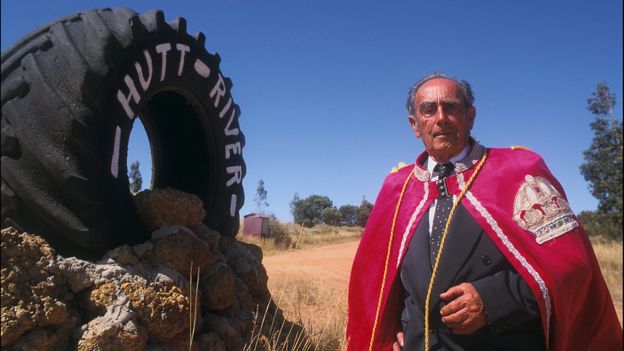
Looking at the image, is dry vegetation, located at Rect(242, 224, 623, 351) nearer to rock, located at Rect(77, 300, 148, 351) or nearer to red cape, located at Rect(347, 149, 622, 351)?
red cape, located at Rect(347, 149, 622, 351)

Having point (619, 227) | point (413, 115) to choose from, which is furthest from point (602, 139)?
point (413, 115)

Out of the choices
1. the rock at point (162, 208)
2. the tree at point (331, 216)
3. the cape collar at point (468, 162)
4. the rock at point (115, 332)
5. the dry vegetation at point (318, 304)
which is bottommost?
the dry vegetation at point (318, 304)

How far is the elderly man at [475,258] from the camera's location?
208 centimetres

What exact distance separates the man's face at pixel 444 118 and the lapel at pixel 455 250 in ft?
1.18

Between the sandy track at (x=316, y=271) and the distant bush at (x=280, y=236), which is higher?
the distant bush at (x=280, y=236)

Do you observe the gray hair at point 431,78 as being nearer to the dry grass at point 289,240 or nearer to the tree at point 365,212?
the dry grass at point 289,240

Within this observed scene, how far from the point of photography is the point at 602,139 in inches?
940

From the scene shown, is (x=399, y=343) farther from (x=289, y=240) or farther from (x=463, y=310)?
(x=289, y=240)

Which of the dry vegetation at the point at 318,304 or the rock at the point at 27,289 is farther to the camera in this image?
the dry vegetation at the point at 318,304

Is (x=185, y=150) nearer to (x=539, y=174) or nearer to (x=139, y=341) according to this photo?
(x=139, y=341)

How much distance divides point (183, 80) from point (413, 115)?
1.41m

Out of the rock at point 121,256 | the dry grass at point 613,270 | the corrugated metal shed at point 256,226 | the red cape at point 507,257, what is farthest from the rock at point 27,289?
the corrugated metal shed at point 256,226

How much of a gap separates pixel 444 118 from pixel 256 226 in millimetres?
15958

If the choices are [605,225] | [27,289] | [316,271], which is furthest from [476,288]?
[605,225]
